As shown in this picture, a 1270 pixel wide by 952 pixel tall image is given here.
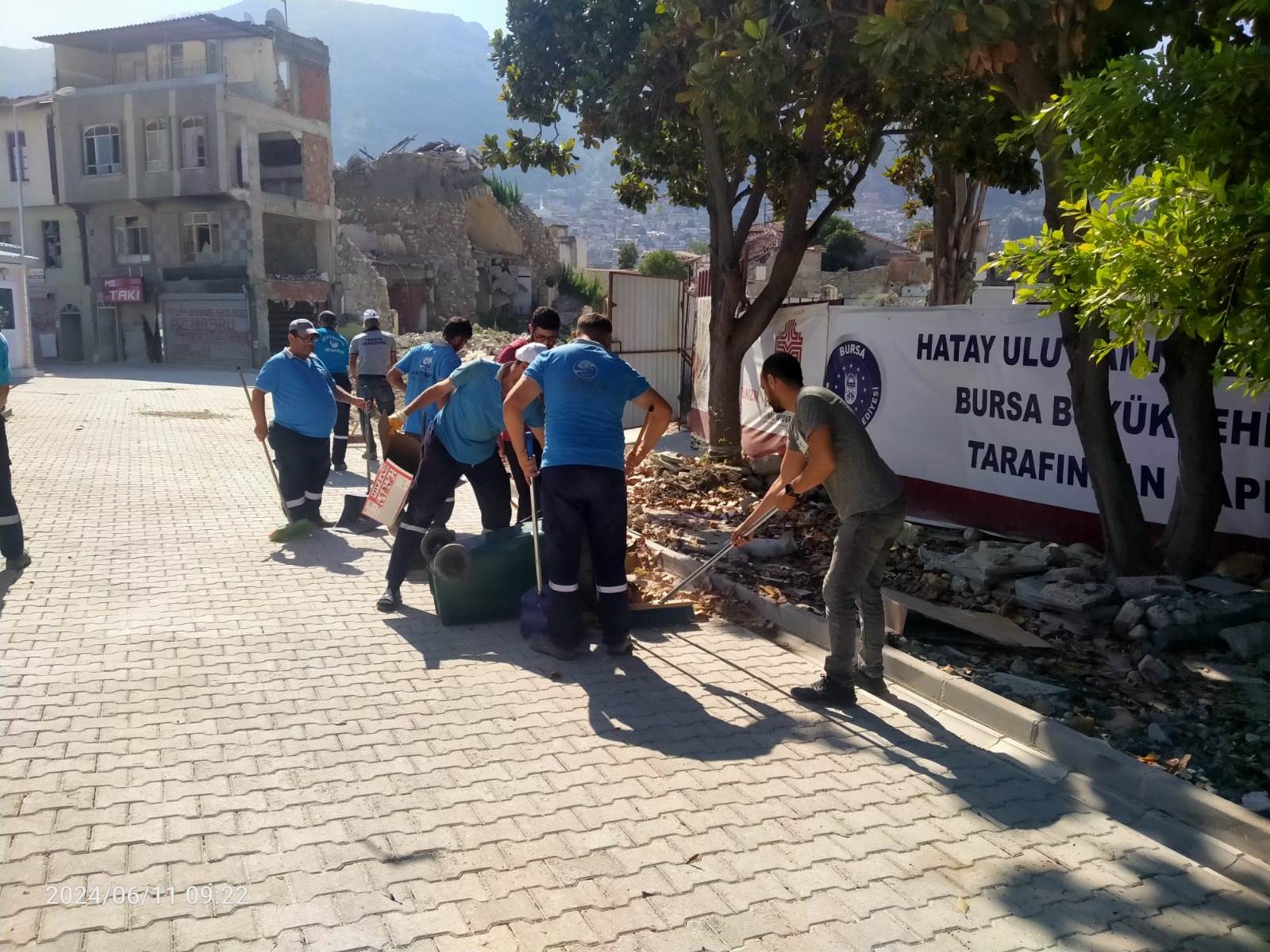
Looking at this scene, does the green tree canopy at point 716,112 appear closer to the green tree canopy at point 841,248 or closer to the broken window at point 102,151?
the broken window at point 102,151

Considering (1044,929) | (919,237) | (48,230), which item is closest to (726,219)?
(1044,929)

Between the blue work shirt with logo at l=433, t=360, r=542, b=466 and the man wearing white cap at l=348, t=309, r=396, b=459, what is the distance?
5124 millimetres

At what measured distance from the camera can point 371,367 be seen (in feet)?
37.7

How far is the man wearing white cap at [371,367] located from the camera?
11227mm

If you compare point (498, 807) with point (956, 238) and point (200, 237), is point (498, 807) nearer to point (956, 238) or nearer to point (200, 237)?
point (956, 238)

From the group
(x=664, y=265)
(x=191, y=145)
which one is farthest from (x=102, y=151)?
(x=664, y=265)

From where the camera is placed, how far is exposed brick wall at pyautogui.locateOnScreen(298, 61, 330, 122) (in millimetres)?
39719

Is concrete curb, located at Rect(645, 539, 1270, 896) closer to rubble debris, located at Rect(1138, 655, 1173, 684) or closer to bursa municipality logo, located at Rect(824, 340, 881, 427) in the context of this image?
rubble debris, located at Rect(1138, 655, 1173, 684)

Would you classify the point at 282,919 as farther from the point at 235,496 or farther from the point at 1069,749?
the point at 235,496

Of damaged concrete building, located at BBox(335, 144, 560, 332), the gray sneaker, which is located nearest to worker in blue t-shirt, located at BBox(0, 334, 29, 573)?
the gray sneaker

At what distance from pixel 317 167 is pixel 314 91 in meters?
3.55

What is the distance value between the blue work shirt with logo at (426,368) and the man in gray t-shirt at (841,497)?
132 inches

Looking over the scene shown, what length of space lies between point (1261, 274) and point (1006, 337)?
5172 millimetres

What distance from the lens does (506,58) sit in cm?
1159
